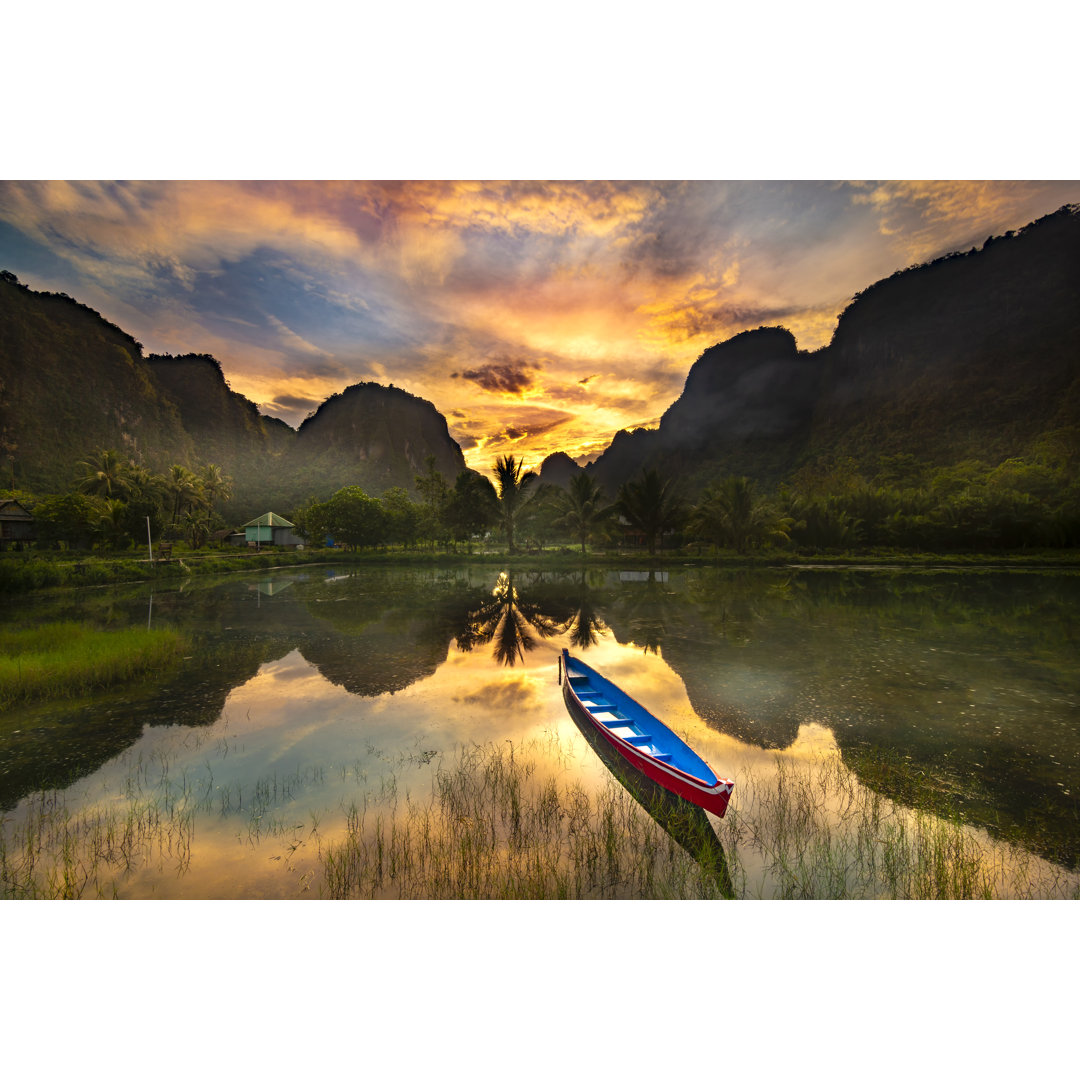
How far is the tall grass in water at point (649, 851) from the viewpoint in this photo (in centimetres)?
290

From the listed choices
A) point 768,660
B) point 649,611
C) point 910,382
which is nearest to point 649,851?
point 768,660

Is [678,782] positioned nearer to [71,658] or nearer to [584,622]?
[584,622]

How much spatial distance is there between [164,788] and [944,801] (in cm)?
673

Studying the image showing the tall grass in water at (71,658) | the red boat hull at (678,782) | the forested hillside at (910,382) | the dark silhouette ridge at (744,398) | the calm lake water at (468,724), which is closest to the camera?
the red boat hull at (678,782)

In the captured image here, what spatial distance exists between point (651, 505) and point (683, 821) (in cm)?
2523

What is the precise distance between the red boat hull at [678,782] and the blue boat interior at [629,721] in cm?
7

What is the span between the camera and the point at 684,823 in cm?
334

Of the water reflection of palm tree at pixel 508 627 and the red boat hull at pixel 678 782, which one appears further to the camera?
the water reflection of palm tree at pixel 508 627

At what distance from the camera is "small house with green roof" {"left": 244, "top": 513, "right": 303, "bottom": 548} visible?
1451 inches

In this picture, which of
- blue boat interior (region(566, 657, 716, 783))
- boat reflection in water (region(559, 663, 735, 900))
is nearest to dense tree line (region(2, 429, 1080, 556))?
blue boat interior (region(566, 657, 716, 783))

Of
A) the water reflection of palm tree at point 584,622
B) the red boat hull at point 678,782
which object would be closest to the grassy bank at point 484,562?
the water reflection of palm tree at point 584,622

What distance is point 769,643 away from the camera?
9.22 m

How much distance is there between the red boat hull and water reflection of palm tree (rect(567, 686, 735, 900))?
0.22 feet

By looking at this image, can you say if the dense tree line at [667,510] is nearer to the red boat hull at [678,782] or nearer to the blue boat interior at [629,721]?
the blue boat interior at [629,721]
